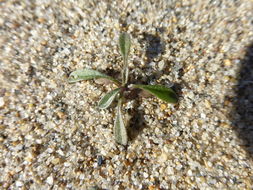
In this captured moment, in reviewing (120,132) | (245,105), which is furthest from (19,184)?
(245,105)

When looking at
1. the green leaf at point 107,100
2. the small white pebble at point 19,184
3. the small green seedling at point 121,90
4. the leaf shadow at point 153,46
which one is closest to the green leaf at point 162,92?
the small green seedling at point 121,90

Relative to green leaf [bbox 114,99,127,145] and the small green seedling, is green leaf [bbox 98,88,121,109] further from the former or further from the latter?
green leaf [bbox 114,99,127,145]

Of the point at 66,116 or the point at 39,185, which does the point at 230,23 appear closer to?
the point at 66,116

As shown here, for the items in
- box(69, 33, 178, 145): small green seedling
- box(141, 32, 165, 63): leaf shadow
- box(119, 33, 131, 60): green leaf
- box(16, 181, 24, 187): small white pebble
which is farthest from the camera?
box(141, 32, 165, 63): leaf shadow

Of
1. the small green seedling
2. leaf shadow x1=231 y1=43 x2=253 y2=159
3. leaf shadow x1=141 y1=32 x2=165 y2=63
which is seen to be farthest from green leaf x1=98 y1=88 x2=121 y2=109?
leaf shadow x1=231 y1=43 x2=253 y2=159

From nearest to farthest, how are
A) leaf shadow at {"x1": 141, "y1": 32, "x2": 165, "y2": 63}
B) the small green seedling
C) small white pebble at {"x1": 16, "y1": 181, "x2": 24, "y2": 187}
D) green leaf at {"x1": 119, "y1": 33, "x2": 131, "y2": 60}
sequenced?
small white pebble at {"x1": 16, "y1": 181, "x2": 24, "y2": 187}, the small green seedling, green leaf at {"x1": 119, "y1": 33, "x2": 131, "y2": 60}, leaf shadow at {"x1": 141, "y1": 32, "x2": 165, "y2": 63}

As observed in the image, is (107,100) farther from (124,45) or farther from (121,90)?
(124,45)

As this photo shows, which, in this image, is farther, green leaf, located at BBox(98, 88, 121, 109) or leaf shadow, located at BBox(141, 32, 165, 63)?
leaf shadow, located at BBox(141, 32, 165, 63)

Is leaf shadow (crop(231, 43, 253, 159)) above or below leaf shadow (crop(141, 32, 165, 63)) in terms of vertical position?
below

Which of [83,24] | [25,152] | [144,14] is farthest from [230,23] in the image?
[25,152]
